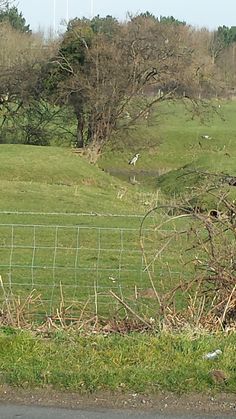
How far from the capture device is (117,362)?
6801 millimetres

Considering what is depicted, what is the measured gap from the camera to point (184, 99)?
47844mm

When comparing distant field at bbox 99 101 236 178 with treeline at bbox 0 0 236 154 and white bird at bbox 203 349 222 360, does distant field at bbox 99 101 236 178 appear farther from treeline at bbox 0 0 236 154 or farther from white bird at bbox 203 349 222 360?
white bird at bbox 203 349 222 360

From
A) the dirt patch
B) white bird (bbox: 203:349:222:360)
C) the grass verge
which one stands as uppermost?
white bird (bbox: 203:349:222:360)

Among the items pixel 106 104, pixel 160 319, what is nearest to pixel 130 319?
pixel 160 319

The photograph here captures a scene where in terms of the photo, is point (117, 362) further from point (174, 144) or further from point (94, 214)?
point (174, 144)

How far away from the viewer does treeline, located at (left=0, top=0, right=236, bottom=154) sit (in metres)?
43.5

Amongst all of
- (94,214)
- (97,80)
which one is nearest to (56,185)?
(97,80)

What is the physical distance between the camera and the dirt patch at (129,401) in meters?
6.02

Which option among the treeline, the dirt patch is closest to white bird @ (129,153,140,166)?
the treeline

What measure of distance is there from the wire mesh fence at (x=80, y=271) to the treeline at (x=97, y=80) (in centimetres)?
2545

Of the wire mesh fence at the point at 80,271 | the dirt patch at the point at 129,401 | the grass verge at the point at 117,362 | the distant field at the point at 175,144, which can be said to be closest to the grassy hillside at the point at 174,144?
the distant field at the point at 175,144

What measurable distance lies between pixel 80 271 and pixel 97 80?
30.4 meters

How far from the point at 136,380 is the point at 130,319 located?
1.75 meters

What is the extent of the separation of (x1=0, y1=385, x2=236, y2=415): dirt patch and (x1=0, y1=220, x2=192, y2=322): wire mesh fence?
2338mm
